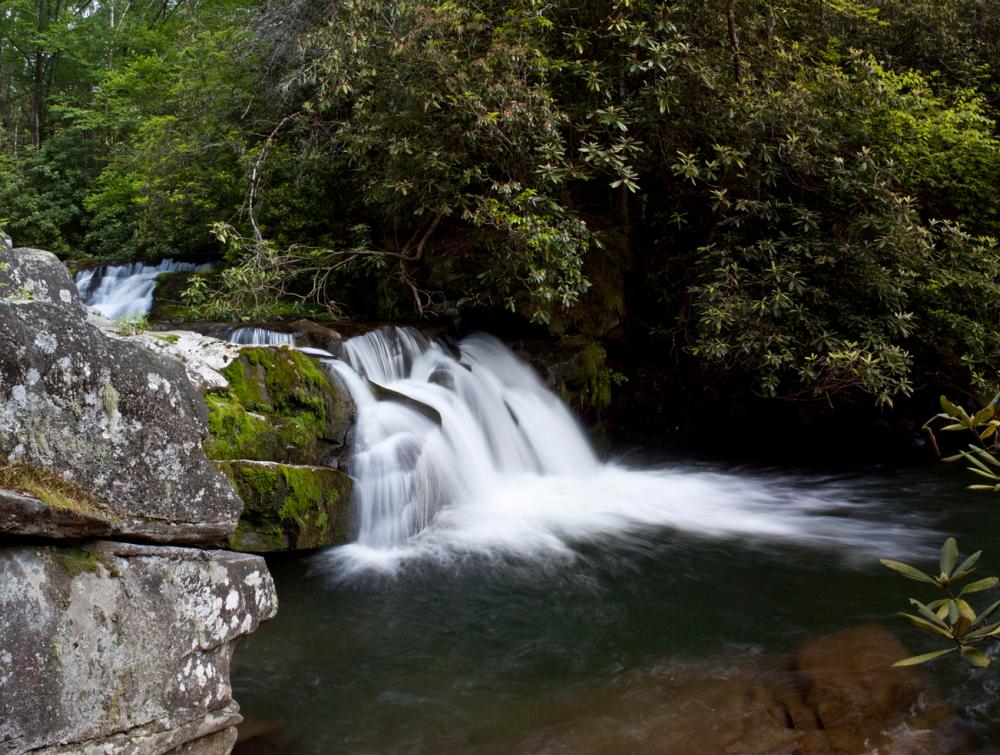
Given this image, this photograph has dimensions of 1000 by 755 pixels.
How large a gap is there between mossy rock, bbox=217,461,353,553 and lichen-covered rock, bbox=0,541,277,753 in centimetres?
260

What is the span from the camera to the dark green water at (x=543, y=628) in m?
4.25

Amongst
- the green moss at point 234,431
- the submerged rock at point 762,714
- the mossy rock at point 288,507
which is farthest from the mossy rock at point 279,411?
the submerged rock at point 762,714

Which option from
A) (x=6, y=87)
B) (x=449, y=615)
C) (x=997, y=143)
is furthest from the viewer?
(x=6, y=87)

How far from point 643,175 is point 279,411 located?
6939 mm

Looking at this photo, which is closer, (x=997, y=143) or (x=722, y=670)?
(x=722, y=670)

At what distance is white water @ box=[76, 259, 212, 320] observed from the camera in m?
11.9

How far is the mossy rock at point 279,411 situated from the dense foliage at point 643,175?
2.82 m

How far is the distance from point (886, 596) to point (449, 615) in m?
3.42

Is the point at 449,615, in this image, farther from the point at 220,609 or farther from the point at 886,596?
the point at 886,596

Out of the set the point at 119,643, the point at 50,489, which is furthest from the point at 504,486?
the point at 50,489

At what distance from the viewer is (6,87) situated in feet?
83.4

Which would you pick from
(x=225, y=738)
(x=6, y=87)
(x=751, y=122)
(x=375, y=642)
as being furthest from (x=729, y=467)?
(x=6, y=87)

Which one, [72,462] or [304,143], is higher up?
[304,143]

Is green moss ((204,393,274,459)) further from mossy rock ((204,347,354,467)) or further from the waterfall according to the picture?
the waterfall
